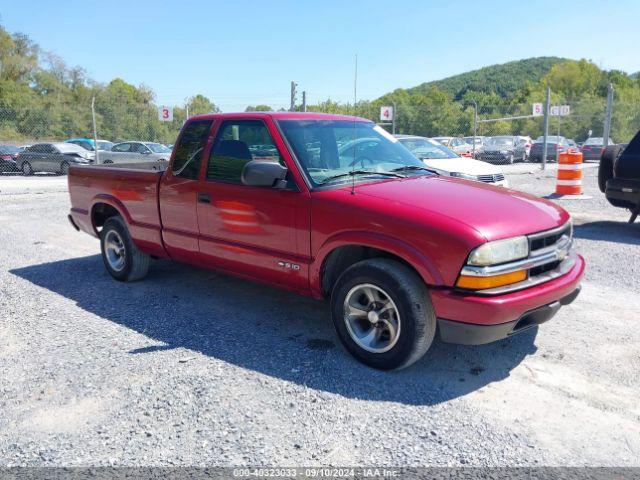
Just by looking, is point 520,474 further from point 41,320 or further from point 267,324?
point 41,320

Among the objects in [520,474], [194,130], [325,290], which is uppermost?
[194,130]

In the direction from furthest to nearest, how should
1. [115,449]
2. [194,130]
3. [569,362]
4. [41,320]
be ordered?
[194,130]
[41,320]
[569,362]
[115,449]

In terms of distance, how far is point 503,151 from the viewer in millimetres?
26578

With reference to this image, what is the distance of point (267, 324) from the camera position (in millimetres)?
4754

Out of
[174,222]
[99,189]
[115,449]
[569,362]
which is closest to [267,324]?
[174,222]

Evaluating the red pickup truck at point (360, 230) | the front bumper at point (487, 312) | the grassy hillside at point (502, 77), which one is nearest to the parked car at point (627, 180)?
the red pickup truck at point (360, 230)

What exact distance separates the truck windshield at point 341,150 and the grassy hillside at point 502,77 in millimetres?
133772

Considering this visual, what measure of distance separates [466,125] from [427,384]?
31466 mm

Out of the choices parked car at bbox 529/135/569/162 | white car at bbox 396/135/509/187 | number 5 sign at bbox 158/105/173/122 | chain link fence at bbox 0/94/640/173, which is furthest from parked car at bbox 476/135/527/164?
white car at bbox 396/135/509/187

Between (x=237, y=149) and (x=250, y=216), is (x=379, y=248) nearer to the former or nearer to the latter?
(x=250, y=216)

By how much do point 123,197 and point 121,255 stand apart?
74cm

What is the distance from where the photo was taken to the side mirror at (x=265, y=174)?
4.13 metres

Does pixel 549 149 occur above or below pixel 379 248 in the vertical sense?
above

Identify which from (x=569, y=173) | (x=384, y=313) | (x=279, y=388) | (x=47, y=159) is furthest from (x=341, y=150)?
(x=47, y=159)
